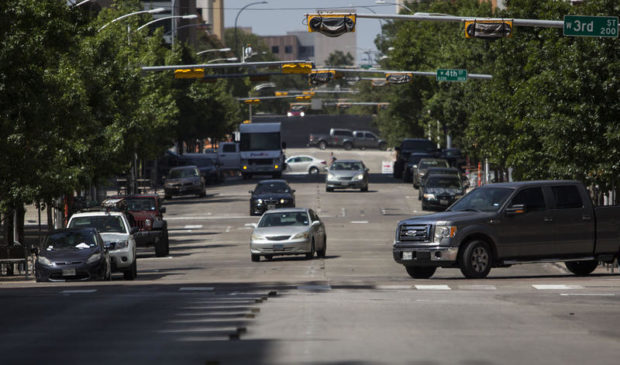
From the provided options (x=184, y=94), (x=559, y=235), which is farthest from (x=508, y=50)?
(x=184, y=94)

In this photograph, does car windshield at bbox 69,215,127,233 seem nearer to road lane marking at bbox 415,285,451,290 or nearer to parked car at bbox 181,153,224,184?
road lane marking at bbox 415,285,451,290

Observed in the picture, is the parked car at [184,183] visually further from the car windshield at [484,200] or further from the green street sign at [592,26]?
the car windshield at [484,200]

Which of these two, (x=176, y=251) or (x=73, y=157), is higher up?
(x=73, y=157)

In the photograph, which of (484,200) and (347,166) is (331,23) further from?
(347,166)

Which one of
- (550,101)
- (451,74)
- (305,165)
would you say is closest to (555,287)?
(550,101)

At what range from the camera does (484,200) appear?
22.9 meters

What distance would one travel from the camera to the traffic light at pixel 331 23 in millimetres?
24797

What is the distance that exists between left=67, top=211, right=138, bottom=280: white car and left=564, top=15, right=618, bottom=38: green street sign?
36.5 ft

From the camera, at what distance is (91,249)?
24.8m

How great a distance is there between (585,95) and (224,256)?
11851 millimetres

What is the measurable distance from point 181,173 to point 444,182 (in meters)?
17.7

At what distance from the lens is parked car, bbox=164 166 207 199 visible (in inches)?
2477

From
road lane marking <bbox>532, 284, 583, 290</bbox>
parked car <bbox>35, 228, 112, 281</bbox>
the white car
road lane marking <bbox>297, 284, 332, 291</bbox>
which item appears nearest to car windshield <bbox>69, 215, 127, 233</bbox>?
the white car

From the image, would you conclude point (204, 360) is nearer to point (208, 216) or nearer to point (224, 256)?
point (224, 256)
